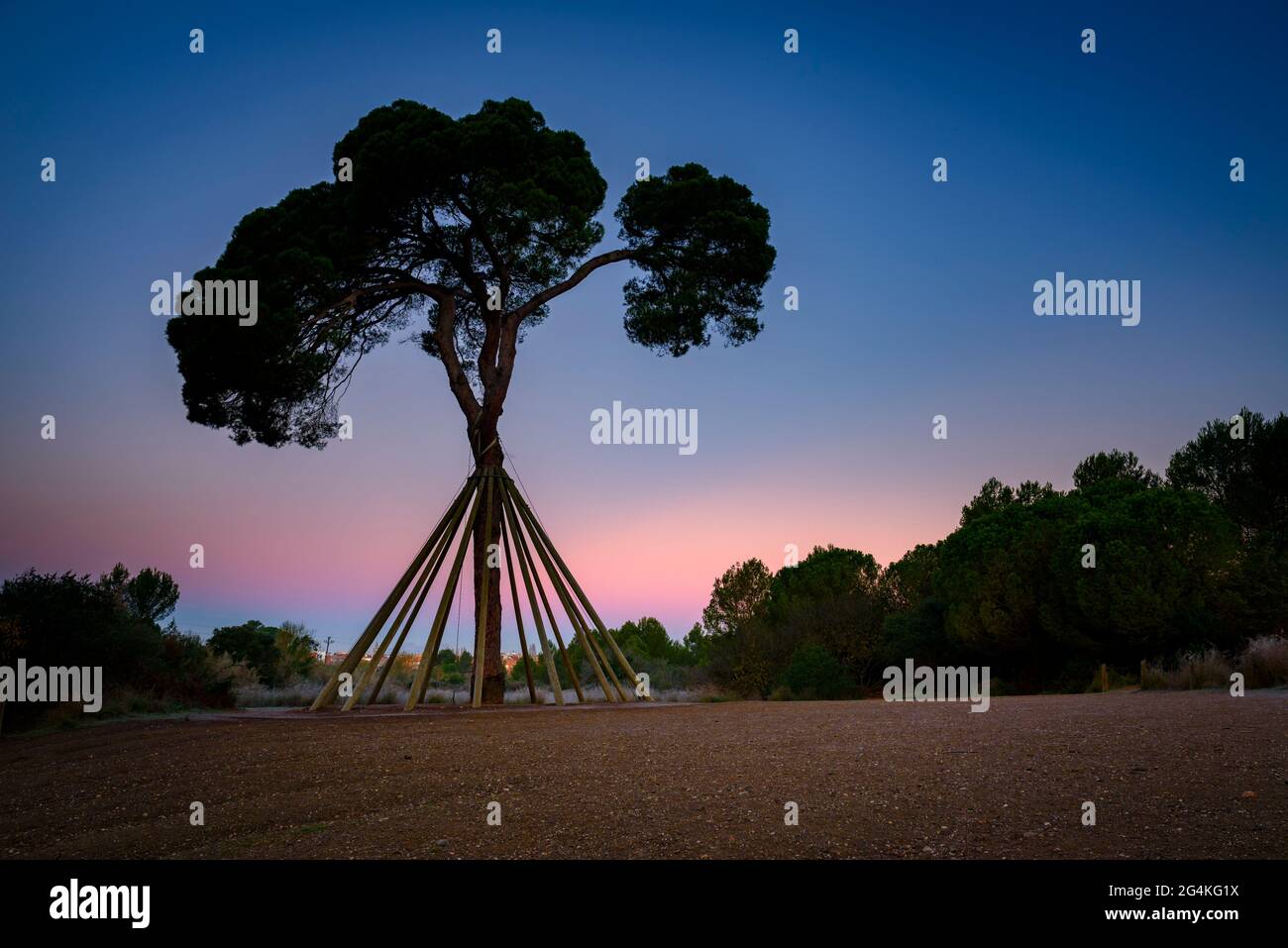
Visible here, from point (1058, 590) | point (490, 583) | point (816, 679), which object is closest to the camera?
point (490, 583)

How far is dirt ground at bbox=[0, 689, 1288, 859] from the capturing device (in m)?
3.86

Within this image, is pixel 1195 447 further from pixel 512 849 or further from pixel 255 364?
pixel 512 849

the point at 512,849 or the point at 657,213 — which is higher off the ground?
the point at 657,213

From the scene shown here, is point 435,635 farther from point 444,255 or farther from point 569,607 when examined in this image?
point 444,255

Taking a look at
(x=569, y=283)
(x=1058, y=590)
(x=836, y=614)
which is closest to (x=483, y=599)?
(x=569, y=283)

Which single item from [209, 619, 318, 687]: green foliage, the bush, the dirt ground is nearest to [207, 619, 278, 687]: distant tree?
[209, 619, 318, 687]: green foliage

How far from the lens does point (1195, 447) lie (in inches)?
1145

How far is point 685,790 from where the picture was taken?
16.3 feet

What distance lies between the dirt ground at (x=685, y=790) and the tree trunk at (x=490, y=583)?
465 cm

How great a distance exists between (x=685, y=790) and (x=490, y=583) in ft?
28.9

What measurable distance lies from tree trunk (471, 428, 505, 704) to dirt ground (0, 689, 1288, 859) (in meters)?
4.65
